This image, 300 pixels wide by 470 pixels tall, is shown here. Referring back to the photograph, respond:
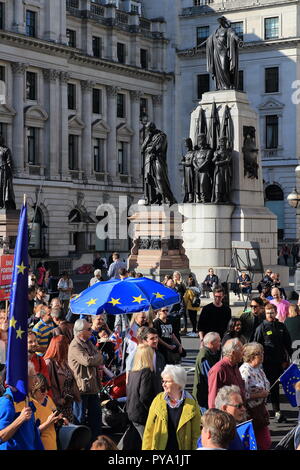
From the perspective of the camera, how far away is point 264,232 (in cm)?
2702

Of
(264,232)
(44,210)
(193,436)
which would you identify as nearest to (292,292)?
(264,232)

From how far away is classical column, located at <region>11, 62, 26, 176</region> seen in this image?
57.2 metres

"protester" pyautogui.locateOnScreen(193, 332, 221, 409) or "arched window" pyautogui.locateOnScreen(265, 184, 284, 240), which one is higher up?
"arched window" pyautogui.locateOnScreen(265, 184, 284, 240)

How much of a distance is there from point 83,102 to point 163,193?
3806 centimetres

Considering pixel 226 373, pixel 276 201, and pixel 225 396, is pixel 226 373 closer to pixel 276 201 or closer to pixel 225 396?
pixel 225 396

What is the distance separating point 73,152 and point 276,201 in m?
15.6

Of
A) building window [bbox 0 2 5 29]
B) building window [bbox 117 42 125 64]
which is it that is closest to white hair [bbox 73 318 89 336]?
building window [bbox 0 2 5 29]

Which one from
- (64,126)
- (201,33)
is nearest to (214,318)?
(64,126)

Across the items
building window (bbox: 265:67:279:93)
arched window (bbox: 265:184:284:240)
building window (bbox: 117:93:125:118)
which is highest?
building window (bbox: 265:67:279:93)

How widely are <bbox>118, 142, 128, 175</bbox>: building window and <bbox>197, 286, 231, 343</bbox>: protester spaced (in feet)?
178

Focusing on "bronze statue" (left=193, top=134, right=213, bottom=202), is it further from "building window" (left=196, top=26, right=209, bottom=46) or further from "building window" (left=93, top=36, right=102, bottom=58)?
"building window" (left=196, top=26, right=209, bottom=46)

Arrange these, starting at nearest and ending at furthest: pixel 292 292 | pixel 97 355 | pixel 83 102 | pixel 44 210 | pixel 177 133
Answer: pixel 97 355 → pixel 292 292 → pixel 44 210 → pixel 83 102 → pixel 177 133

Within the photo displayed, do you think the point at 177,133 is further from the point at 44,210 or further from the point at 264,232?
the point at 264,232

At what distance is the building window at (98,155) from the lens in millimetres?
65438
